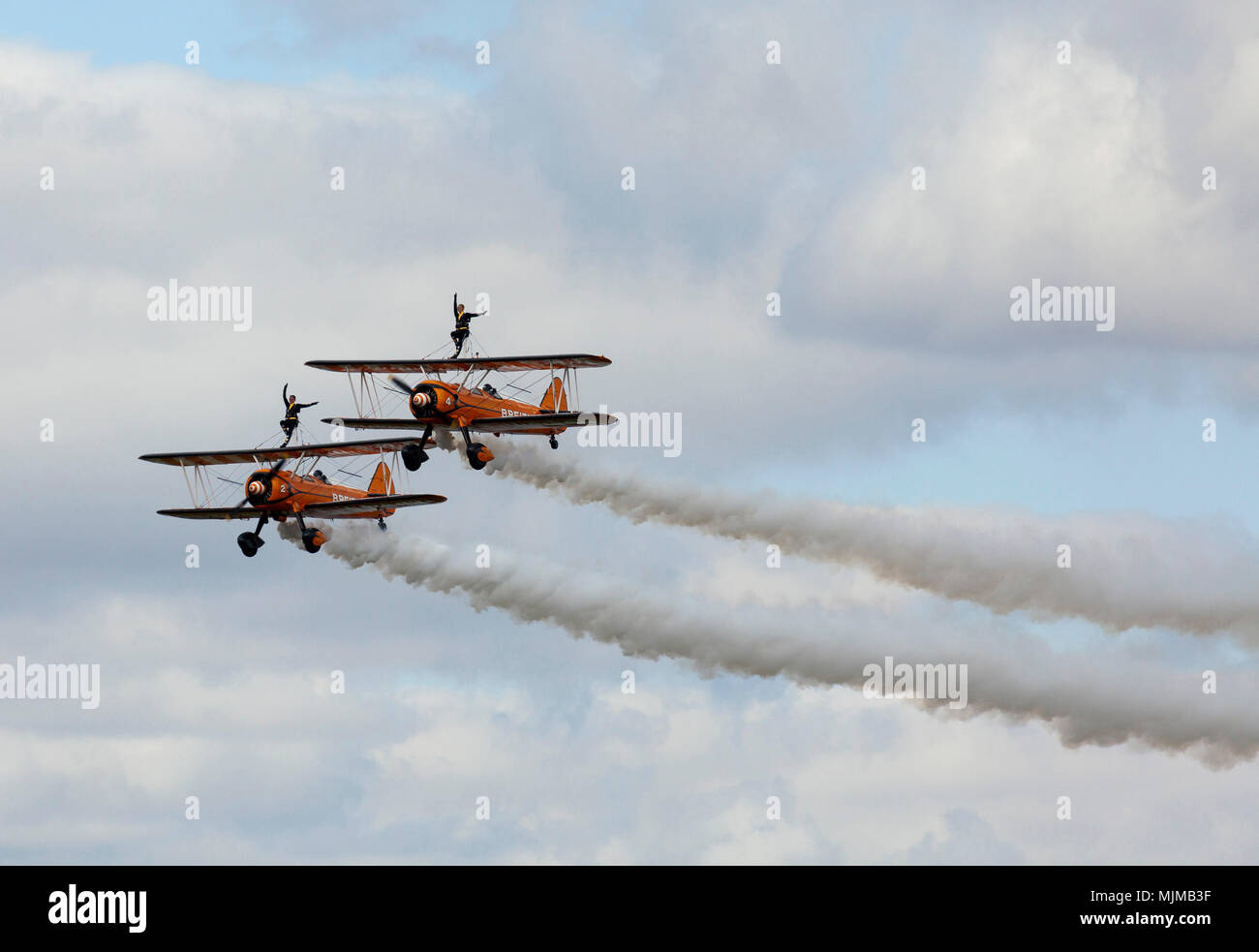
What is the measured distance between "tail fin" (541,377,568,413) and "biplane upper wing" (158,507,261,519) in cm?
1388

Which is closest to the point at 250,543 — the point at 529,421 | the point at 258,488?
the point at 258,488

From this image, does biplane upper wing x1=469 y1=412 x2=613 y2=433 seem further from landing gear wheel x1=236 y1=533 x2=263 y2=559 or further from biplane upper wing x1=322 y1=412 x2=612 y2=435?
landing gear wheel x1=236 y1=533 x2=263 y2=559

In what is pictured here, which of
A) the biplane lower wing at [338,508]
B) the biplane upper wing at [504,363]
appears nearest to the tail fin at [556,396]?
the biplane upper wing at [504,363]

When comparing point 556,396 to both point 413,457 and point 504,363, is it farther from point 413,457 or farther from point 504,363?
point 413,457

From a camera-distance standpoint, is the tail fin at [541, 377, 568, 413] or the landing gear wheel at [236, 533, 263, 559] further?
the tail fin at [541, 377, 568, 413]

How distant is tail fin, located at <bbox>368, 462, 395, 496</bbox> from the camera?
375ft

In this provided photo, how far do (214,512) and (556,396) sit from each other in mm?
15128

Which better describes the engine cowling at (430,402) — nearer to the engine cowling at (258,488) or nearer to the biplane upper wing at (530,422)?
the biplane upper wing at (530,422)

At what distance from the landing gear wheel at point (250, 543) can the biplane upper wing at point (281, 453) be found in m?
4.82

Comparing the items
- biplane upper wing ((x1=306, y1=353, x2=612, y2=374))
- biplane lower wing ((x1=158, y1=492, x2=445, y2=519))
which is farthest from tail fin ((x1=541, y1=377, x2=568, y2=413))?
biplane lower wing ((x1=158, y1=492, x2=445, y2=519))
